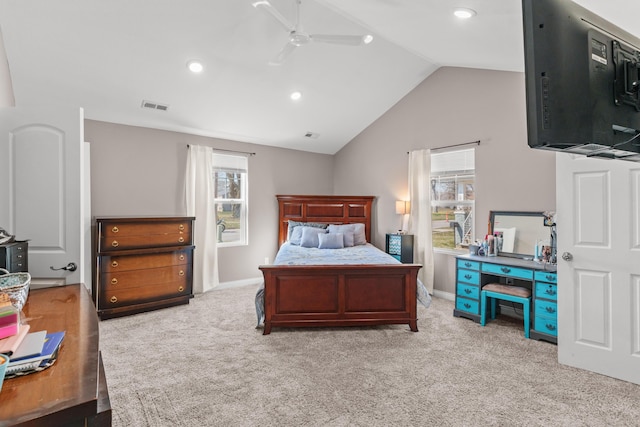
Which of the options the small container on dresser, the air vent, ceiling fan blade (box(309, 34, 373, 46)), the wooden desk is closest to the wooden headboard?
the air vent

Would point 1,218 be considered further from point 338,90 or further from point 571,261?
point 571,261

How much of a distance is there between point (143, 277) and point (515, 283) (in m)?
4.30

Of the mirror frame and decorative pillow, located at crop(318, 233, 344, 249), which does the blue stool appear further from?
decorative pillow, located at crop(318, 233, 344, 249)

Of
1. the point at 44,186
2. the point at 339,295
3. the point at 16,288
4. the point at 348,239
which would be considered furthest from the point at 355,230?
the point at 16,288

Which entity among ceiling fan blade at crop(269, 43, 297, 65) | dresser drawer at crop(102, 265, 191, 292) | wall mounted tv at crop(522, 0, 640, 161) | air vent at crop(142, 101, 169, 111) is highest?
ceiling fan blade at crop(269, 43, 297, 65)

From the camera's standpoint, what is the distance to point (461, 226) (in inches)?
179

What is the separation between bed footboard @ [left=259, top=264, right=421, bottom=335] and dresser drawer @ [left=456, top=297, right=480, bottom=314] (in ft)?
2.50

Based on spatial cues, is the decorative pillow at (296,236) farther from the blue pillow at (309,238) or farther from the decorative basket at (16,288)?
the decorative basket at (16,288)

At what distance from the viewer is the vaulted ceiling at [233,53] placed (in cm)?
271

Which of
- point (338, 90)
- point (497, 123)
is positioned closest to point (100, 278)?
point (338, 90)

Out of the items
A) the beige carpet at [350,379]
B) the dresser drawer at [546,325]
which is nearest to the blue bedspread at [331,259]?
the beige carpet at [350,379]

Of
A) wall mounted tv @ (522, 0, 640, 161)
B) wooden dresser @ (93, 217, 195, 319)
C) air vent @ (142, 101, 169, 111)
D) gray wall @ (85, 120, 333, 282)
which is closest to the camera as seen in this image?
wall mounted tv @ (522, 0, 640, 161)

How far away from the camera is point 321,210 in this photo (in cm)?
573

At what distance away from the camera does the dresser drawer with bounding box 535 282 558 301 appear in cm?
306
